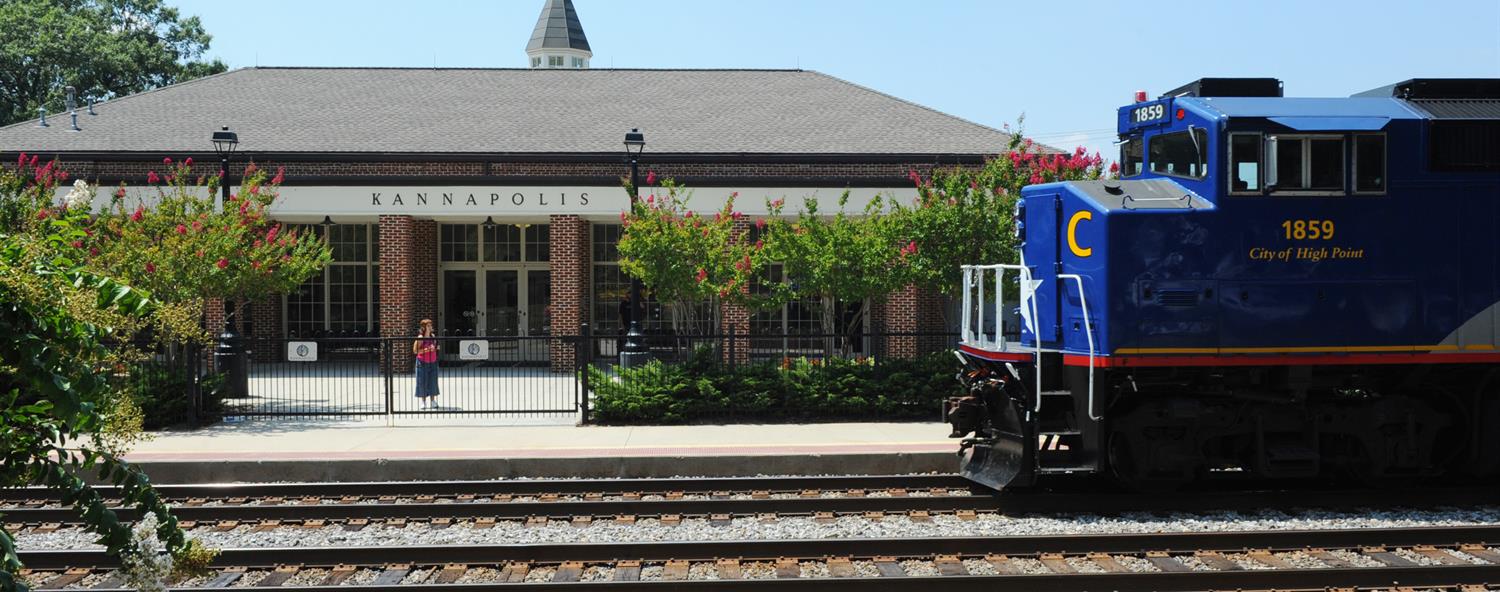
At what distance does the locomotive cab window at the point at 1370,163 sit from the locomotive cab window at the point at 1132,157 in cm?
184

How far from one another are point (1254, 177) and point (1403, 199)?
1.31m

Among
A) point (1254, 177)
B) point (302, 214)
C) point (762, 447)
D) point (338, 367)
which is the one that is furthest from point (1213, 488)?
point (302, 214)

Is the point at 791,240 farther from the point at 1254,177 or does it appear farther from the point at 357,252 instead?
the point at 357,252

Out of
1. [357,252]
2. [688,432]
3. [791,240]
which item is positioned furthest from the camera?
[357,252]

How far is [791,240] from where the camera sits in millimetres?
16297

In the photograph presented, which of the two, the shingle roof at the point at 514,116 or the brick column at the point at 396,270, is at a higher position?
the shingle roof at the point at 514,116

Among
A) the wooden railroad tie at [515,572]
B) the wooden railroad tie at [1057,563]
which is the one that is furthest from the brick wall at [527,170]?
the wooden railroad tie at [515,572]

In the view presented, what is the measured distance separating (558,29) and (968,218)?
3508 cm

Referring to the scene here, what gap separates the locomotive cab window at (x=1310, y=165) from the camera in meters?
9.37

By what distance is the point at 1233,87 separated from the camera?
1012cm

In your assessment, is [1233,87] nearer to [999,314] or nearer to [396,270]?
[999,314]

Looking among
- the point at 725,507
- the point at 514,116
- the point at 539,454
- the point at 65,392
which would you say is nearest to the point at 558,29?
the point at 514,116

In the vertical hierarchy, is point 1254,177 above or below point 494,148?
below

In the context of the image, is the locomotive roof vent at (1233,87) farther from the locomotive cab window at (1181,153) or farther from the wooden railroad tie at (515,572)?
the wooden railroad tie at (515,572)
